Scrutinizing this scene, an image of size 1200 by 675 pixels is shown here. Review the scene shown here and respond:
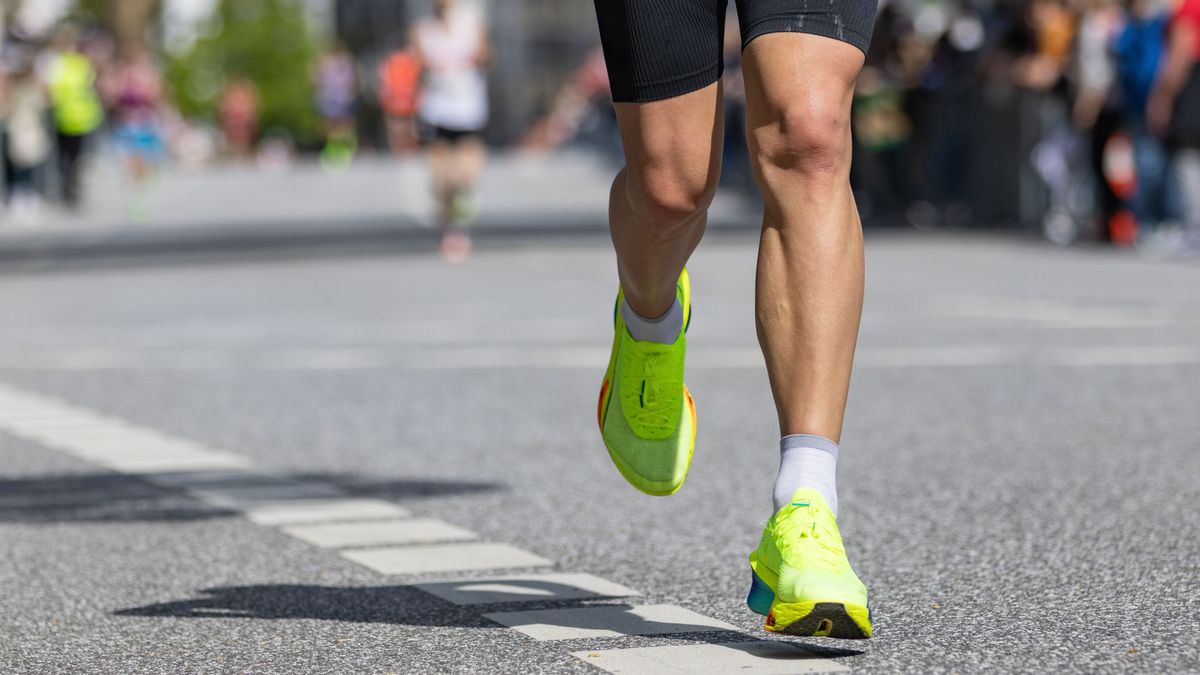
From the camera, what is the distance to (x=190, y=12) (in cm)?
10044

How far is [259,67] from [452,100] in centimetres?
5401

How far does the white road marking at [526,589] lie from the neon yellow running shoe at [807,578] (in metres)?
0.69

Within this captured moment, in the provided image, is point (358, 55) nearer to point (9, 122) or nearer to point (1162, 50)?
point (9, 122)

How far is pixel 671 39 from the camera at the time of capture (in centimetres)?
376

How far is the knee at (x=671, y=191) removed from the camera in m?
3.85

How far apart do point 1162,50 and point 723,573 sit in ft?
39.1

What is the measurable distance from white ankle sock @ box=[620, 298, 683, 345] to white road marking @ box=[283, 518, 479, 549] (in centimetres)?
93


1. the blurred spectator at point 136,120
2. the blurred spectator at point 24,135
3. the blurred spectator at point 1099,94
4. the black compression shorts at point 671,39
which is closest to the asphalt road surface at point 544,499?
the black compression shorts at point 671,39

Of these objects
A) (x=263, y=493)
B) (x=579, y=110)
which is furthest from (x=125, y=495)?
(x=579, y=110)

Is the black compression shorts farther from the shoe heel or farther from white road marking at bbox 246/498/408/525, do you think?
white road marking at bbox 246/498/408/525

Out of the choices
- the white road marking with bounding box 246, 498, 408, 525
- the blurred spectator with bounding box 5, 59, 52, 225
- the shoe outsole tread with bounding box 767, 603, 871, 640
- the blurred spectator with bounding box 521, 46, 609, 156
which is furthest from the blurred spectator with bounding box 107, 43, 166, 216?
the shoe outsole tread with bounding box 767, 603, 871, 640

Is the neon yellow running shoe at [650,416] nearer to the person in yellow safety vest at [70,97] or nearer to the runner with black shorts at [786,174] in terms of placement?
the runner with black shorts at [786,174]

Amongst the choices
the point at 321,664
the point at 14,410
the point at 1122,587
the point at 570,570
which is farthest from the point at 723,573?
the point at 14,410

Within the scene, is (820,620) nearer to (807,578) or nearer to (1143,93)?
(807,578)
